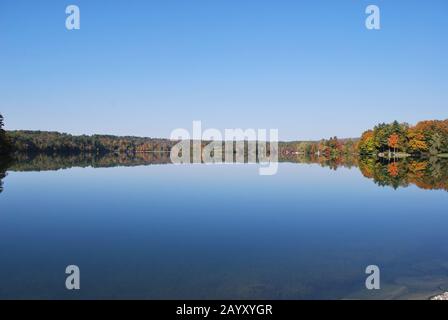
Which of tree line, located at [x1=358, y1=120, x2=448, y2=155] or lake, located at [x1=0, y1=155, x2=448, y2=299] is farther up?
tree line, located at [x1=358, y1=120, x2=448, y2=155]

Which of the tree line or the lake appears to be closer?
the lake

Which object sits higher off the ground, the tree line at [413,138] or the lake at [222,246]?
the tree line at [413,138]

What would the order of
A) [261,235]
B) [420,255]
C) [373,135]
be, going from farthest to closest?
[373,135]
[261,235]
[420,255]

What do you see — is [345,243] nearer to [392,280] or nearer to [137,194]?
[392,280]

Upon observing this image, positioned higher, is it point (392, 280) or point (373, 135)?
point (373, 135)

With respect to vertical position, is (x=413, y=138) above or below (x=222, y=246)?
above

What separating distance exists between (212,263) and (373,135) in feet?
369

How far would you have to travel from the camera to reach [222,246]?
17.4 meters

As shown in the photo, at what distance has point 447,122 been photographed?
4749 inches

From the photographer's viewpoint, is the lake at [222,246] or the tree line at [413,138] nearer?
the lake at [222,246]

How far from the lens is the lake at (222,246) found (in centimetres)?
1228

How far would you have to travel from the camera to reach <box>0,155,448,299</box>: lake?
40.3 feet
